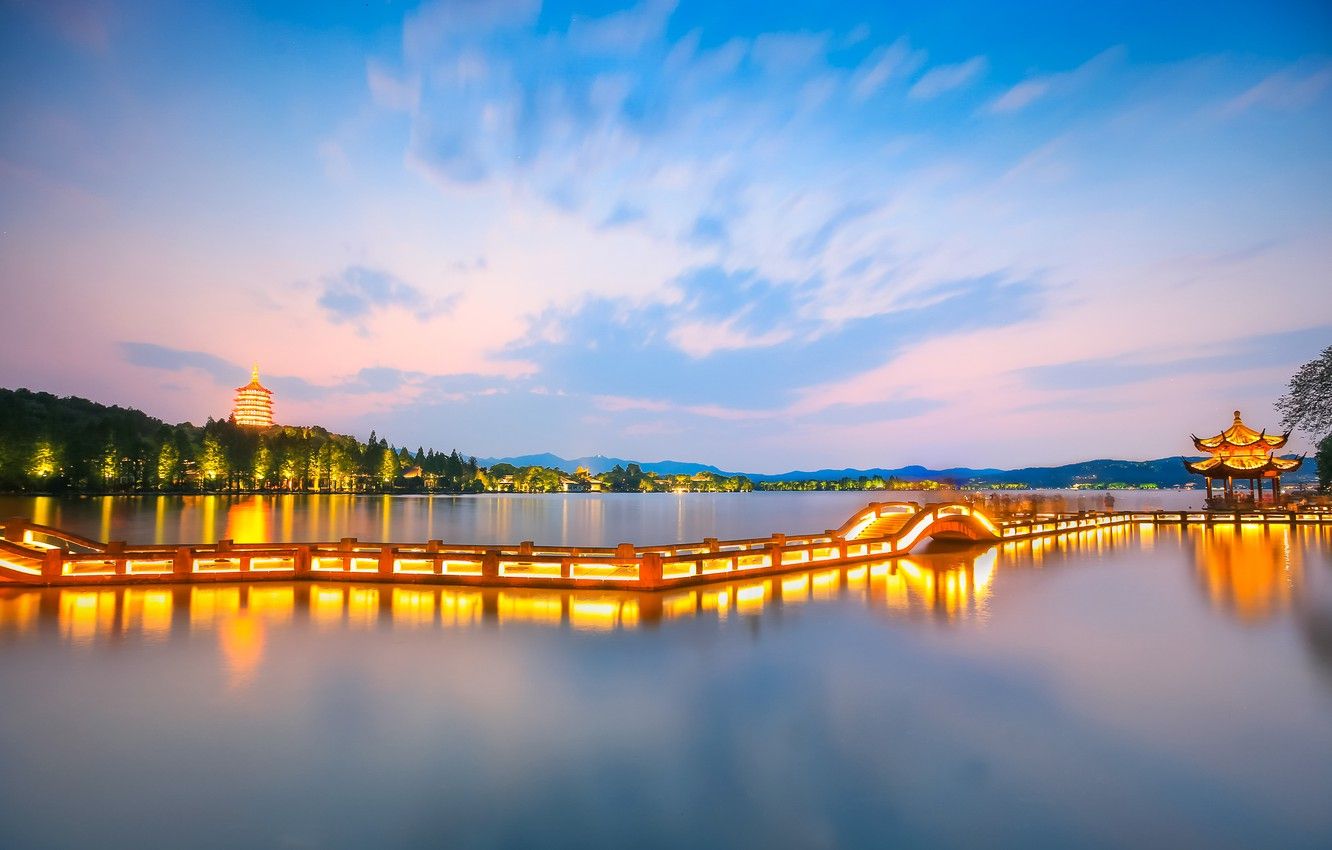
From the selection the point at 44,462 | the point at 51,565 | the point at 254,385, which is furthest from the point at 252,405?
the point at 51,565

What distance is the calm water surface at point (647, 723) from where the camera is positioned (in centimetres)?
583

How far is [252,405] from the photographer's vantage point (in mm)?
167500

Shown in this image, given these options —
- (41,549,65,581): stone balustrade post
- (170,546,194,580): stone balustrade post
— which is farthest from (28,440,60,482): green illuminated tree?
(170,546,194,580): stone balustrade post

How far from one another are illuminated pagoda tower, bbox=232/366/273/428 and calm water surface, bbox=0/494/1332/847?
17619 cm

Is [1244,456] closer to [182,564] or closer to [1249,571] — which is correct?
[1249,571]

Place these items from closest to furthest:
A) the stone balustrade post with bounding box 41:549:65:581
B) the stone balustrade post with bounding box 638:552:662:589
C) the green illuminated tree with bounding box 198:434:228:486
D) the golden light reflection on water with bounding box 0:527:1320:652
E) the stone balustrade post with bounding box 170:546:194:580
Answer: the golden light reflection on water with bounding box 0:527:1320:652 < the stone balustrade post with bounding box 41:549:65:581 < the stone balustrade post with bounding box 170:546:194:580 < the stone balustrade post with bounding box 638:552:662:589 < the green illuminated tree with bounding box 198:434:228:486

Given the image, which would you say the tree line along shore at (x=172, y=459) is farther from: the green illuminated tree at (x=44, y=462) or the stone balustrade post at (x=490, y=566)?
the stone balustrade post at (x=490, y=566)

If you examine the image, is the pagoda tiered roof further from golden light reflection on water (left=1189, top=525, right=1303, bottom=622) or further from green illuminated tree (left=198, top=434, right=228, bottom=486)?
golden light reflection on water (left=1189, top=525, right=1303, bottom=622)

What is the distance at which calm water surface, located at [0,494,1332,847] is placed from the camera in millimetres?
5832

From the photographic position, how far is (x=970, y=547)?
99.2ft

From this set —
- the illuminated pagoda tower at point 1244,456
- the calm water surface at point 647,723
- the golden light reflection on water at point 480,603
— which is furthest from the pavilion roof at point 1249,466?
the calm water surface at point 647,723

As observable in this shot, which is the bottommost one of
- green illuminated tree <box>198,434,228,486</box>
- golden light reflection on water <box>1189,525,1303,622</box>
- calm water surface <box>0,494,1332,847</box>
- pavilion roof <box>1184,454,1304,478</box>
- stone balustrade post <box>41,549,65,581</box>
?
golden light reflection on water <box>1189,525,1303,622</box>

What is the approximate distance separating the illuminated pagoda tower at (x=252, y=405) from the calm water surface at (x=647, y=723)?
176m

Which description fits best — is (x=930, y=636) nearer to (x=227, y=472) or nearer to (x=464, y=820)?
(x=464, y=820)
